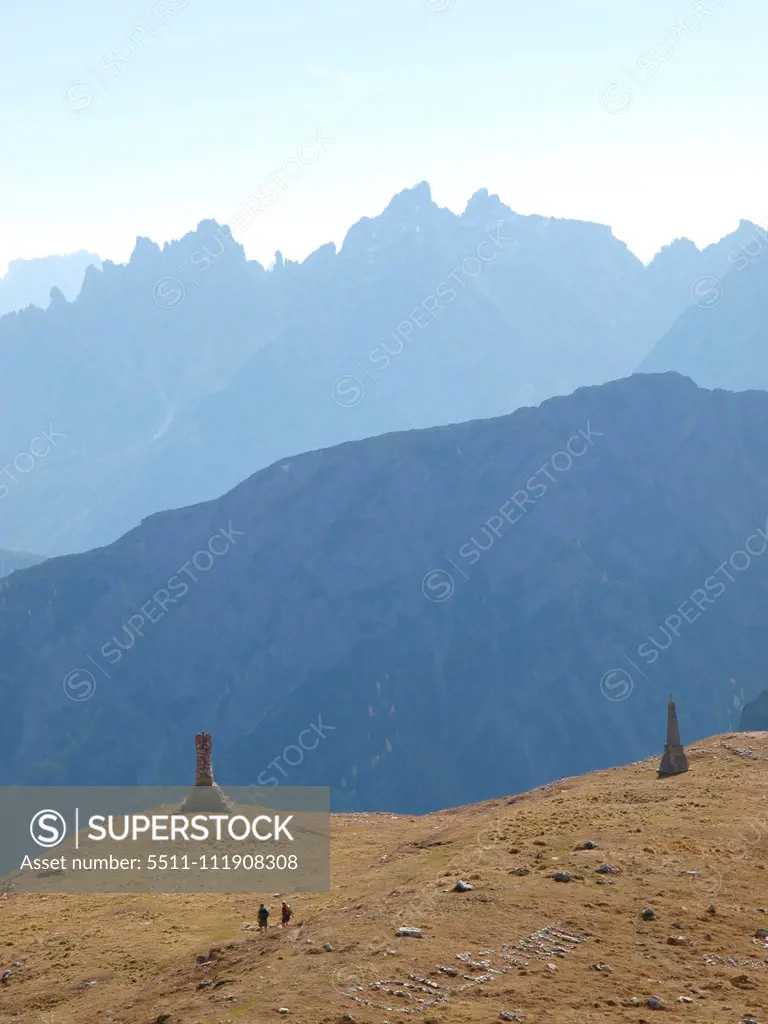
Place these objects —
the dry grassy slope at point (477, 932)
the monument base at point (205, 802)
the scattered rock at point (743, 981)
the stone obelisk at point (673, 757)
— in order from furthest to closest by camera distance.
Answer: the monument base at point (205, 802), the stone obelisk at point (673, 757), the scattered rock at point (743, 981), the dry grassy slope at point (477, 932)

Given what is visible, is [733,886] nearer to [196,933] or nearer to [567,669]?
[196,933]

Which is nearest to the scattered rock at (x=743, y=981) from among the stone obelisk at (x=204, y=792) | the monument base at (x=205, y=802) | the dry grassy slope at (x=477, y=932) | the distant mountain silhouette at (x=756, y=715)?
the dry grassy slope at (x=477, y=932)

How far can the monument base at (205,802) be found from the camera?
5391cm

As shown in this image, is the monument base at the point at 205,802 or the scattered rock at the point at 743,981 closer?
the scattered rock at the point at 743,981

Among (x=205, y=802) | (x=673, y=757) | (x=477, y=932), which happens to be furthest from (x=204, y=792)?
(x=477, y=932)

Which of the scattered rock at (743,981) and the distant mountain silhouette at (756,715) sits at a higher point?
the distant mountain silhouette at (756,715)

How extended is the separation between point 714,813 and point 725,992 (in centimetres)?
1627

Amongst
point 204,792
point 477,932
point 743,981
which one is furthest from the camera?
point 204,792

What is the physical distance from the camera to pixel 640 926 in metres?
29.2

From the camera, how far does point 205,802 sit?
54094mm

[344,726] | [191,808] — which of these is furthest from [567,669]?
[191,808]

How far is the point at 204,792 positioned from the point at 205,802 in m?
0.56

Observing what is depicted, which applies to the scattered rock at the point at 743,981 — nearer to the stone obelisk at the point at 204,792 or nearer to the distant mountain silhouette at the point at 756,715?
the stone obelisk at the point at 204,792

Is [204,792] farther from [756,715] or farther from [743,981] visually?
[756,715]
